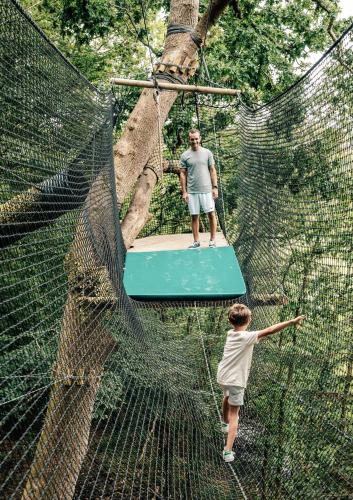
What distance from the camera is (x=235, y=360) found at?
7.11 ft

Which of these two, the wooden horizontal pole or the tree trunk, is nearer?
the tree trunk

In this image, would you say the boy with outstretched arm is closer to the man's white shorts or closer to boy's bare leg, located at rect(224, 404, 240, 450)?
boy's bare leg, located at rect(224, 404, 240, 450)

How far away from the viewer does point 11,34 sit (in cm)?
153

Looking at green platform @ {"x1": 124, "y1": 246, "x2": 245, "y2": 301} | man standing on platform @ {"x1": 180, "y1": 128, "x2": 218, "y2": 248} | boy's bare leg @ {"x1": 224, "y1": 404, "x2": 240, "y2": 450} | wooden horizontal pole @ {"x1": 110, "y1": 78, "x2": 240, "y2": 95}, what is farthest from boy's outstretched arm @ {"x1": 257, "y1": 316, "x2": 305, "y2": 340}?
wooden horizontal pole @ {"x1": 110, "y1": 78, "x2": 240, "y2": 95}

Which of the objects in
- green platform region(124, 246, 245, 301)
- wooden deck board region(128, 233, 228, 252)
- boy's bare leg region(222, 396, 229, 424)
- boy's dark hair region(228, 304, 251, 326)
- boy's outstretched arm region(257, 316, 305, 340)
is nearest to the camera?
boy's outstretched arm region(257, 316, 305, 340)

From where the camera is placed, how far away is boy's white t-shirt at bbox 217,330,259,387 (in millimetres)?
2125

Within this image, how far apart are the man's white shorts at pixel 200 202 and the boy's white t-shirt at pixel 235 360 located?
4.34 ft

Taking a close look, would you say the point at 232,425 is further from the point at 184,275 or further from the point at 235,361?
the point at 184,275

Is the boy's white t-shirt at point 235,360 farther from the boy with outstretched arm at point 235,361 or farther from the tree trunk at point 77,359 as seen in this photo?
the tree trunk at point 77,359

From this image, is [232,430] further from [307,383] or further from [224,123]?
[224,123]

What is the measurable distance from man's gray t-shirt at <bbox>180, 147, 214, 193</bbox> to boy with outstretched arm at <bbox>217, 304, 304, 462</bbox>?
4.34ft

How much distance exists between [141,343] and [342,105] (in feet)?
5.67

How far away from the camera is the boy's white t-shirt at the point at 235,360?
2.12 metres

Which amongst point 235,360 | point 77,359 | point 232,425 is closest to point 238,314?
point 235,360
